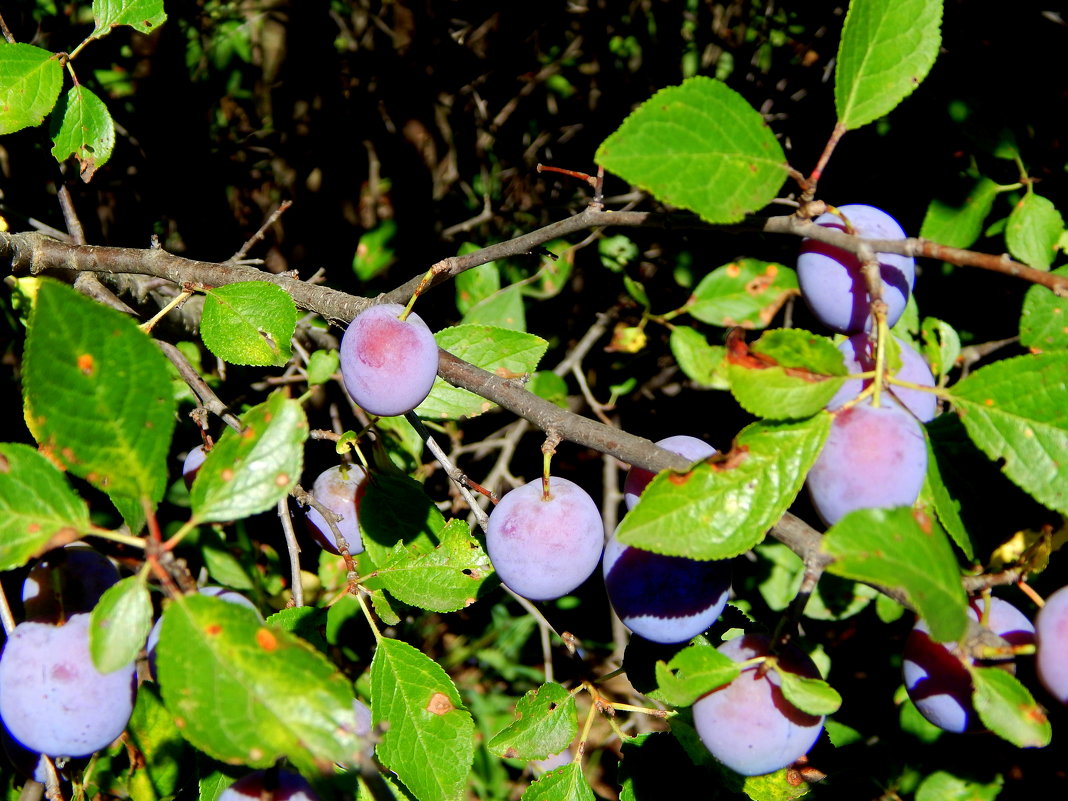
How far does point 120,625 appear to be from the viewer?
69cm

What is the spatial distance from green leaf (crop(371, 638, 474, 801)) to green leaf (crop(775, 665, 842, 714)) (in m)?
0.44

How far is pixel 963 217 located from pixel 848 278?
29.7 inches

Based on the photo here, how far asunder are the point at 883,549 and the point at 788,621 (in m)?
0.21

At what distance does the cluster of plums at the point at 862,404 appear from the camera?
756 millimetres

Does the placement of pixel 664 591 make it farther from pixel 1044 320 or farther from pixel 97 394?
pixel 1044 320

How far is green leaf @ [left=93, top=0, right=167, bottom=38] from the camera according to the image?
121 centimetres

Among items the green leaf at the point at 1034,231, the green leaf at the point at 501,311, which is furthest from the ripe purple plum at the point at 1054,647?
the green leaf at the point at 501,311

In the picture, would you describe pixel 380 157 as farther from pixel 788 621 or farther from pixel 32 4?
pixel 788 621

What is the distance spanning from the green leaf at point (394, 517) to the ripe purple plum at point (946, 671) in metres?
0.65

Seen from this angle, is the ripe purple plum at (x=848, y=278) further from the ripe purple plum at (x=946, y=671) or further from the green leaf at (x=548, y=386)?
the green leaf at (x=548, y=386)

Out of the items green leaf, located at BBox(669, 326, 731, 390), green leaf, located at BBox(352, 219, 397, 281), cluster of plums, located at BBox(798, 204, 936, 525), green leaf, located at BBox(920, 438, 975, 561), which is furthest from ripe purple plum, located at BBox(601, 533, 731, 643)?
green leaf, located at BBox(352, 219, 397, 281)

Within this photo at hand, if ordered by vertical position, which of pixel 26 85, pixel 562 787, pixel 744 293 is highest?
pixel 26 85

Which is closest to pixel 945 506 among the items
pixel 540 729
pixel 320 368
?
pixel 540 729

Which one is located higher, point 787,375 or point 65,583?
point 787,375
